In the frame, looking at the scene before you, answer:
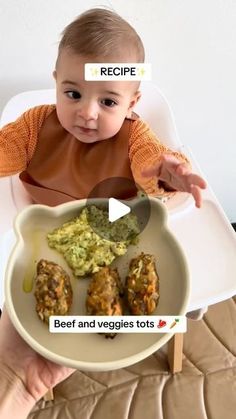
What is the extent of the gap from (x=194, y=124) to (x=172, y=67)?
0.13 meters

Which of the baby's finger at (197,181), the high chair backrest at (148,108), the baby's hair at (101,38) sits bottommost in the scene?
the high chair backrest at (148,108)

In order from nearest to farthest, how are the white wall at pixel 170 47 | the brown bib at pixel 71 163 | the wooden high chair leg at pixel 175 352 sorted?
the brown bib at pixel 71 163
the white wall at pixel 170 47
the wooden high chair leg at pixel 175 352

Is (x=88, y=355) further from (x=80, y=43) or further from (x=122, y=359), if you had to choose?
(x=80, y=43)

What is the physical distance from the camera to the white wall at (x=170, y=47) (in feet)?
2.04

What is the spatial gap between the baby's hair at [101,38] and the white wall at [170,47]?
0.23m

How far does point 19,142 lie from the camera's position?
0.50 meters

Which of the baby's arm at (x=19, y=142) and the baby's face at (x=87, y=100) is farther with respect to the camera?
the baby's arm at (x=19, y=142)

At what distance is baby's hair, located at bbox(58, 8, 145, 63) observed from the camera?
39 centimetres

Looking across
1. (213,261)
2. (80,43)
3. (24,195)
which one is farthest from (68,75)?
(213,261)

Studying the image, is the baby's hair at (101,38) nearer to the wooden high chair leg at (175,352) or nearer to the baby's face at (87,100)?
the baby's face at (87,100)

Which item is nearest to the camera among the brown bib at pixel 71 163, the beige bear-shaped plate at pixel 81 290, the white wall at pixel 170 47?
the beige bear-shaped plate at pixel 81 290

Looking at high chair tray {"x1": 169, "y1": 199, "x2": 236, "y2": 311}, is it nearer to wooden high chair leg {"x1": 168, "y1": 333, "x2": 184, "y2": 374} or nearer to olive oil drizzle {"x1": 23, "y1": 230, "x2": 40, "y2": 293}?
olive oil drizzle {"x1": 23, "y1": 230, "x2": 40, "y2": 293}

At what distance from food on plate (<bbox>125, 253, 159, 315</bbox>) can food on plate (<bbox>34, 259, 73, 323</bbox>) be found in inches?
1.7

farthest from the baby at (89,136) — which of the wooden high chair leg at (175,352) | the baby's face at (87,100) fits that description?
the wooden high chair leg at (175,352)
